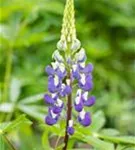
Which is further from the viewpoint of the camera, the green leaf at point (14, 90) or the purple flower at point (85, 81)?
the green leaf at point (14, 90)

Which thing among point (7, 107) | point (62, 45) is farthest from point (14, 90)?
point (62, 45)

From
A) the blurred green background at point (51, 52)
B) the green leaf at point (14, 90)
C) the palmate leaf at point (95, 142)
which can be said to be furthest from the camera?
the blurred green background at point (51, 52)

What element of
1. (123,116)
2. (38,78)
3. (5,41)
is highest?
(5,41)

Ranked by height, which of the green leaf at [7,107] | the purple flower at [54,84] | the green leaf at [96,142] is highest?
the purple flower at [54,84]

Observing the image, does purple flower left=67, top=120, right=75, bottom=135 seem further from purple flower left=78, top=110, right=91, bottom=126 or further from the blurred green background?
the blurred green background

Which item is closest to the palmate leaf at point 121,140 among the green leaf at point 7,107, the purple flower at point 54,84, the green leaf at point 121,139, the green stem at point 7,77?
the green leaf at point 121,139

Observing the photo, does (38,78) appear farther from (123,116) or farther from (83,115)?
(83,115)

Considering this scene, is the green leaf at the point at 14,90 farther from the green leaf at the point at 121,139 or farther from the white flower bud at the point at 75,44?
the white flower bud at the point at 75,44

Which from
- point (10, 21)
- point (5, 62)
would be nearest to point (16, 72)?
point (5, 62)

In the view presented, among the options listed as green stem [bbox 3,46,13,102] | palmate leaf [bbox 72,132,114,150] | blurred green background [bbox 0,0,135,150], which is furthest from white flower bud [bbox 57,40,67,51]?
green stem [bbox 3,46,13,102]
